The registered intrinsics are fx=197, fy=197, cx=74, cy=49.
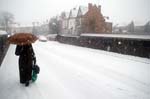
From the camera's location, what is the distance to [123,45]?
25.3 m

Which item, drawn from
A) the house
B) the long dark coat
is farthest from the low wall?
the house

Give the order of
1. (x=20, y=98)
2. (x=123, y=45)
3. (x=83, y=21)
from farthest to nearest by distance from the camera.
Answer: (x=83, y=21) < (x=123, y=45) < (x=20, y=98)

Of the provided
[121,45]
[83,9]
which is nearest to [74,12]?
[83,9]

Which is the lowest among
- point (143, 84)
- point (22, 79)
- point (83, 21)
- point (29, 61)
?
point (143, 84)

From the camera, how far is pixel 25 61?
8562 millimetres

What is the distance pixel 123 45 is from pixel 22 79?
18801mm

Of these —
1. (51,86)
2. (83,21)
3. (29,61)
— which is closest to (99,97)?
(51,86)

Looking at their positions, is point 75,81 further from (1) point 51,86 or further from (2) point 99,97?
(2) point 99,97

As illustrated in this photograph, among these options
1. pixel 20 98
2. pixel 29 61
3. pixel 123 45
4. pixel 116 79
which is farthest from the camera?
pixel 123 45

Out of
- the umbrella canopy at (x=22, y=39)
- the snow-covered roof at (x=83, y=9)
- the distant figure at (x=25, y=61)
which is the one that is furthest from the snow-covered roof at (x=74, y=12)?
the distant figure at (x=25, y=61)

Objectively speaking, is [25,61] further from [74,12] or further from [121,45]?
[74,12]

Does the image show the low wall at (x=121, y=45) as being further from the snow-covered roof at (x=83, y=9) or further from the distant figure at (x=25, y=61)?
the snow-covered roof at (x=83, y=9)

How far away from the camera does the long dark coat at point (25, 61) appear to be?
8547 mm

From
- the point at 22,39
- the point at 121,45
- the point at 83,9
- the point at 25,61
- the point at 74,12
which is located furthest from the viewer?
the point at 74,12
